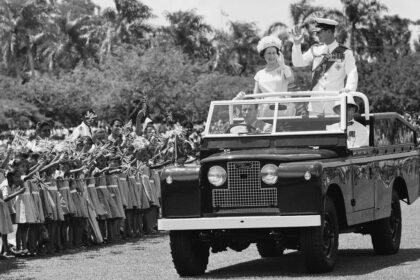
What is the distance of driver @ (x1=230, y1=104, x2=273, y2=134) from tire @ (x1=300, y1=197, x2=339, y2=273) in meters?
1.55

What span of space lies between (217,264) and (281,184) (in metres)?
2.55

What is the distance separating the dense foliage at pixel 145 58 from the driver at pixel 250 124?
43.2m

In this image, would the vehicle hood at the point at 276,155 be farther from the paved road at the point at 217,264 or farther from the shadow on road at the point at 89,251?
the shadow on road at the point at 89,251

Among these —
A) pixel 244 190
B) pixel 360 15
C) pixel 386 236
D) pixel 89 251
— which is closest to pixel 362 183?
pixel 386 236

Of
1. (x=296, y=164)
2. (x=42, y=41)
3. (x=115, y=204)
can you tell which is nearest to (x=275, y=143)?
(x=296, y=164)

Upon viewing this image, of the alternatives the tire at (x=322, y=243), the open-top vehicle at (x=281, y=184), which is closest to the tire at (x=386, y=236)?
the open-top vehicle at (x=281, y=184)

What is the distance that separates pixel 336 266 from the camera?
561 inches

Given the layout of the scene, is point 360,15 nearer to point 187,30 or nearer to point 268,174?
point 187,30

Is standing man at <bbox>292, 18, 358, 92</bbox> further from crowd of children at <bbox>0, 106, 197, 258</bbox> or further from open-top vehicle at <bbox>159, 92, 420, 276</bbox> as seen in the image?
crowd of children at <bbox>0, 106, 197, 258</bbox>

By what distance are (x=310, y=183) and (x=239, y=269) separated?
2007mm

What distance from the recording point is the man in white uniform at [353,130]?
14797 mm

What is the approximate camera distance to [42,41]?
86.9m

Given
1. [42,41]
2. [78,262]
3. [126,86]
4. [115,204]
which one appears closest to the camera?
[78,262]

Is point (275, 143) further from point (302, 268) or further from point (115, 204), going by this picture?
point (115, 204)
